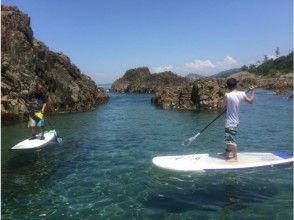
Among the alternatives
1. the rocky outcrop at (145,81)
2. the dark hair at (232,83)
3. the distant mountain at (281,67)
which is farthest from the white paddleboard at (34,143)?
the distant mountain at (281,67)

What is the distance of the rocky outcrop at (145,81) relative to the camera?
112000 millimetres

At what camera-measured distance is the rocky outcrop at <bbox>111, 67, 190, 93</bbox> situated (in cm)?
11200

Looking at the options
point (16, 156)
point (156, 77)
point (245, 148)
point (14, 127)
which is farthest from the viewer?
point (156, 77)

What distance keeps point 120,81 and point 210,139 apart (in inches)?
4459

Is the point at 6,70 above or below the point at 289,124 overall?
above

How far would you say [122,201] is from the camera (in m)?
12.2

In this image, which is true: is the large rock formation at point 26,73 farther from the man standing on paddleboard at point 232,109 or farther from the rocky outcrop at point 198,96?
the man standing on paddleboard at point 232,109

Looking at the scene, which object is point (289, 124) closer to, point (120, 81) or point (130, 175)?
point (130, 175)

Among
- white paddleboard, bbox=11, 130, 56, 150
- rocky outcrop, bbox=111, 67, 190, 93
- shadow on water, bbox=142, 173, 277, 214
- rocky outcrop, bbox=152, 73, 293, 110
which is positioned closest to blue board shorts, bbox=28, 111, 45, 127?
white paddleboard, bbox=11, 130, 56, 150

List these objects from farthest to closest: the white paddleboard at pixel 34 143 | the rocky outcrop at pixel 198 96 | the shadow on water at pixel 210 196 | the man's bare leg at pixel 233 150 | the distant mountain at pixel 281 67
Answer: the distant mountain at pixel 281 67 → the rocky outcrop at pixel 198 96 → the white paddleboard at pixel 34 143 → the man's bare leg at pixel 233 150 → the shadow on water at pixel 210 196

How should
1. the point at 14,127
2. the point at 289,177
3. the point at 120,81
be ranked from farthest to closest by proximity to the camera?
the point at 120,81
the point at 14,127
the point at 289,177

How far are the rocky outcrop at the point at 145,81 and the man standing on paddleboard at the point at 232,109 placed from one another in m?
89.8

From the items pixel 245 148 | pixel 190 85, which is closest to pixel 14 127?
pixel 245 148

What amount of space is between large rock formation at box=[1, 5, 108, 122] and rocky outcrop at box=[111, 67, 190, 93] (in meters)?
56.5
